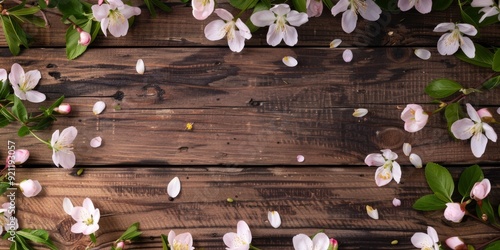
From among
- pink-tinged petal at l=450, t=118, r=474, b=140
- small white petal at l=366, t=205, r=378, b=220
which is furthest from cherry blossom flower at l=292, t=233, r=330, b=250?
pink-tinged petal at l=450, t=118, r=474, b=140

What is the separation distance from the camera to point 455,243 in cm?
118

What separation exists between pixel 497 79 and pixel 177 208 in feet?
2.32

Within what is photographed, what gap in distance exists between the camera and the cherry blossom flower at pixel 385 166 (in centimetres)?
120

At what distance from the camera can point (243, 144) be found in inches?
48.1

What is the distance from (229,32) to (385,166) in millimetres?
420

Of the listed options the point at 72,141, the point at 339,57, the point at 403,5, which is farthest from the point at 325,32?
the point at 72,141

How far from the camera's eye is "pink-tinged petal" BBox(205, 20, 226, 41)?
120 cm

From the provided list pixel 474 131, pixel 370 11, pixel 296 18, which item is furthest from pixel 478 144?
pixel 296 18

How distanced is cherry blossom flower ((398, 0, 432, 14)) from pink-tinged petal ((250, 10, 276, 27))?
0.27 m

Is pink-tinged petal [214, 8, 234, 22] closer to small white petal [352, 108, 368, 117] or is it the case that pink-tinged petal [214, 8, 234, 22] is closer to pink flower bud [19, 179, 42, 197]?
small white petal [352, 108, 368, 117]

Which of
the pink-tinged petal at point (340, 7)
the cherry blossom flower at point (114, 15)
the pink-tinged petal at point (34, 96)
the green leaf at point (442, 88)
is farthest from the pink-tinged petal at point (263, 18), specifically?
the pink-tinged petal at point (34, 96)

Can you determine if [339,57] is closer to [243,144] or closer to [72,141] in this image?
[243,144]

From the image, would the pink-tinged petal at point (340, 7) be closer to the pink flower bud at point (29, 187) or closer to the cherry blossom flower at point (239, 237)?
the cherry blossom flower at point (239, 237)

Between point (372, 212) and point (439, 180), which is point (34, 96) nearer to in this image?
point (372, 212)
